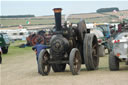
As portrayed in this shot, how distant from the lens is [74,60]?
45.1 ft

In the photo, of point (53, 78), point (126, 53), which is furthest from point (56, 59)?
point (126, 53)

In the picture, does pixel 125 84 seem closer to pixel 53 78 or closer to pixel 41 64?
pixel 53 78

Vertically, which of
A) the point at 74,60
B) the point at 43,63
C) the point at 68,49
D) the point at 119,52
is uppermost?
the point at 68,49

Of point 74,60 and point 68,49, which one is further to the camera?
point 68,49

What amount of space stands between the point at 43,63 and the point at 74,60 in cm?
116

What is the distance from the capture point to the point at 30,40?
142 feet

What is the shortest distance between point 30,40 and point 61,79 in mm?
31256

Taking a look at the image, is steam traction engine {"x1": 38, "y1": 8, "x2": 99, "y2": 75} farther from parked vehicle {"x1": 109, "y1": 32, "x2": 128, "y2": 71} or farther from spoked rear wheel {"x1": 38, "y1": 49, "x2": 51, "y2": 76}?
parked vehicle {"x1": 109, "y1": 32, "x2": 128, "y2": 71}

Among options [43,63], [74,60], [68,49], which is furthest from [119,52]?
[43,63]

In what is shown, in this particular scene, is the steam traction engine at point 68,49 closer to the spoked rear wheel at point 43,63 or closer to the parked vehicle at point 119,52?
the spoked rear wheel at point 43,63

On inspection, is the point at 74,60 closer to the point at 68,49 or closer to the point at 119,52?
the point at 68,49

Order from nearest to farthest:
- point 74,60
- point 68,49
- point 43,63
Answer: point 74,60, point 43,63, point 68,49

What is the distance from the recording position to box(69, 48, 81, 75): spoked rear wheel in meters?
13.4

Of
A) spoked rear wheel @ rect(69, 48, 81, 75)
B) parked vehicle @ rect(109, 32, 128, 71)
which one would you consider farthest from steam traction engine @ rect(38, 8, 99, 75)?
parked vehicle @ rect(109, 32, 128, 71)
